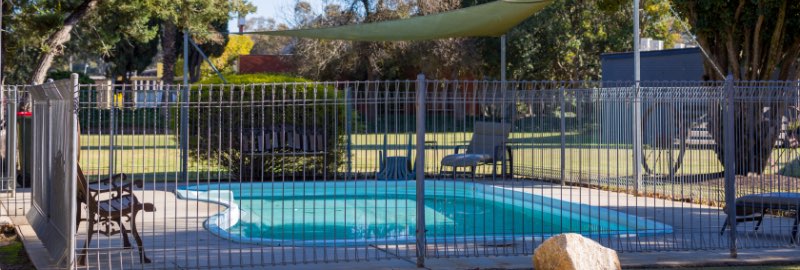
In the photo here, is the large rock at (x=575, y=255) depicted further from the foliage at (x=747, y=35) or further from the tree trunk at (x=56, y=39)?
the tree trunk at (x=56, y=39)

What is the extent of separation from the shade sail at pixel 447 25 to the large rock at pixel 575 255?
19.9 ft

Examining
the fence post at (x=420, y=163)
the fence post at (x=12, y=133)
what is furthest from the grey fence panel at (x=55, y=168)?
the fence post at (x=420, y=163)

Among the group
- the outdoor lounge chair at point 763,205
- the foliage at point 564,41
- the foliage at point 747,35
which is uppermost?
the foliage at point 564,41

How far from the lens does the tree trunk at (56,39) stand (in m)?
16.2

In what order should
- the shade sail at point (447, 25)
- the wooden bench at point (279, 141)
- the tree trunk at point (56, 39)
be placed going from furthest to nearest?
the tree trunk at point (56, 39), the wooden bench at point (279, 141), the shade sail at point (447, 25)

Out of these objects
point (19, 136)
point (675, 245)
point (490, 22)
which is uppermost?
point (490, 22)

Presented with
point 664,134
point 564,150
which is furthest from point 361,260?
point 564,150

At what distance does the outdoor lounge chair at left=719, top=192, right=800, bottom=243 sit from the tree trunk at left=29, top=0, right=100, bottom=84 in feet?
37.9

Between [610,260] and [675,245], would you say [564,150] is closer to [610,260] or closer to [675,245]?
[675,245]

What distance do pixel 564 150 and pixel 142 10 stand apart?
836 cm

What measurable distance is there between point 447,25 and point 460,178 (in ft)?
11.2

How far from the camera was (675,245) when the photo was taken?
9.27 meters

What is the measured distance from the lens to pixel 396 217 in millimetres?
8938

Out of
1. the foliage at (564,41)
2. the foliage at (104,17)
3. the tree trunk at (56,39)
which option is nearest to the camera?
the tree trunk at (56,39)
